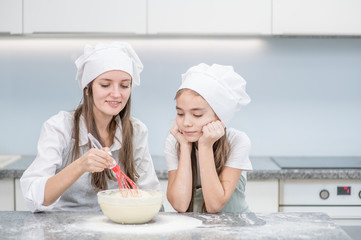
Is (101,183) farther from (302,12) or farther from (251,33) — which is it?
(302,12)

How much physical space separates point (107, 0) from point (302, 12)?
3.18ft

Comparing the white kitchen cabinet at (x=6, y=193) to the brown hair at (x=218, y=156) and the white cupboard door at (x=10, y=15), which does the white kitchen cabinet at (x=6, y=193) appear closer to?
the white cupboard door at (x=10, y=15)

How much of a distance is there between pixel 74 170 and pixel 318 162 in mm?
1541

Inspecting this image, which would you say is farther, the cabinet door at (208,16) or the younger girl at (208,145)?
the cabinet door at (208,16)

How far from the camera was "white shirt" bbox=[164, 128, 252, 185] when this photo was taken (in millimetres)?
1710

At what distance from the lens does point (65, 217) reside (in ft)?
4.65

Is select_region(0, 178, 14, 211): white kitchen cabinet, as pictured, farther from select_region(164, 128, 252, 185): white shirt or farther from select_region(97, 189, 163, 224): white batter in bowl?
select_region(97, 189, 163, 224): white batter in bowl

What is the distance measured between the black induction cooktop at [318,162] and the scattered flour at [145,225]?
3.85 feet

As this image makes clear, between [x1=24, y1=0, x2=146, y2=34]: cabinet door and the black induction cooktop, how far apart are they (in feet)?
3.29

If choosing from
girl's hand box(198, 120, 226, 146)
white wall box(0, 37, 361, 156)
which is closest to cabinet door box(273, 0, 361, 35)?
white wall box(0, 37, 361, 156)

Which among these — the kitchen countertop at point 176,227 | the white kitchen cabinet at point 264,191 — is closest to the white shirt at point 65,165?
the kitchen countertop at point 176,227

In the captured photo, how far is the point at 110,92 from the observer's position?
1720mm

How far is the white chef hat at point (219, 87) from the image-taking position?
5.46 ft

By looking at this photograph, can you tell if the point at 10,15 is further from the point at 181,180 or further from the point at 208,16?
the point at 181,180
